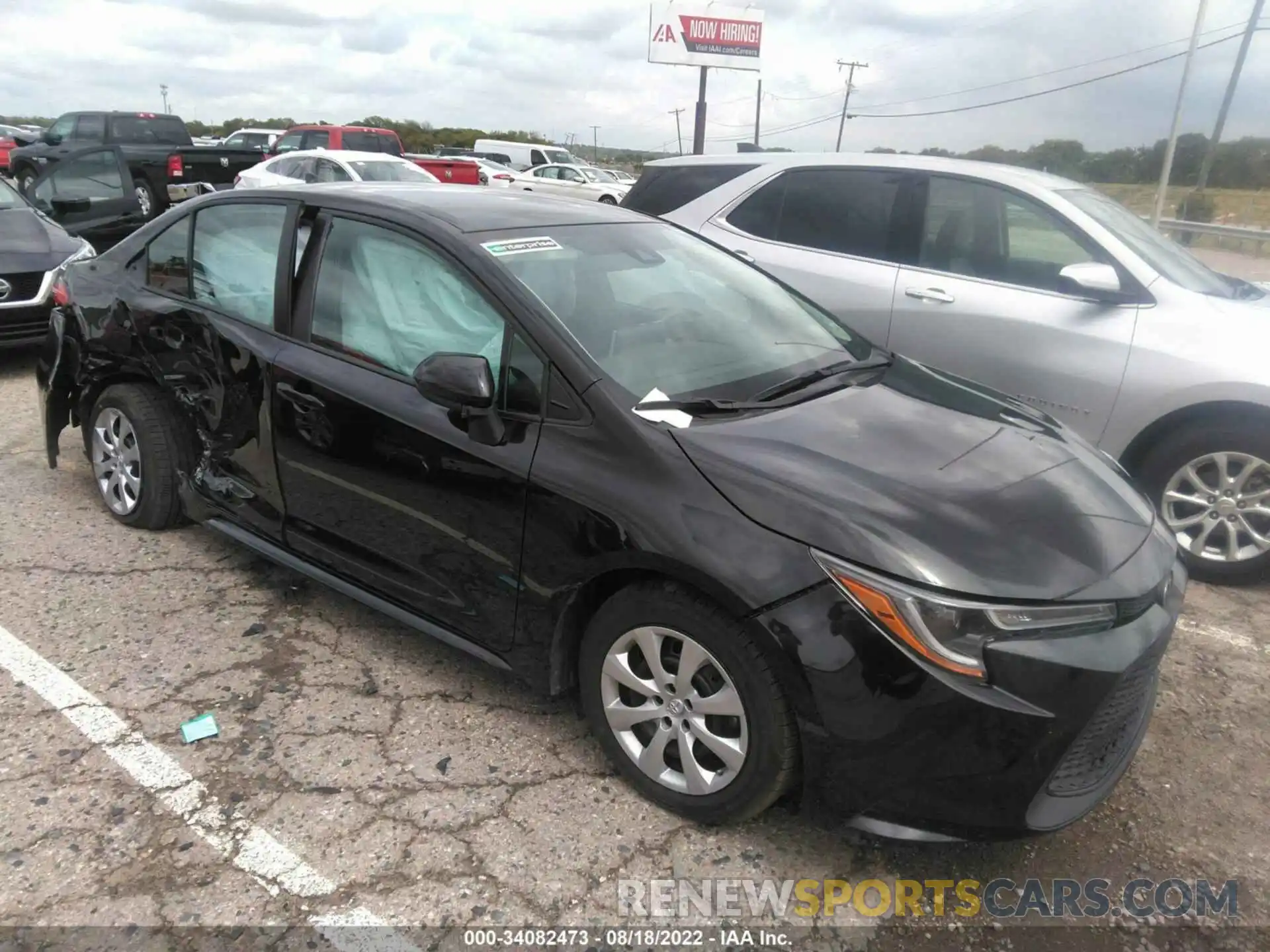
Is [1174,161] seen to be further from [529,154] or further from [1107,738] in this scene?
[1107,738]

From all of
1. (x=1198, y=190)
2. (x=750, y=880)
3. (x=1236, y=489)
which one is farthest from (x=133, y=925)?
(x=1198, y=190)

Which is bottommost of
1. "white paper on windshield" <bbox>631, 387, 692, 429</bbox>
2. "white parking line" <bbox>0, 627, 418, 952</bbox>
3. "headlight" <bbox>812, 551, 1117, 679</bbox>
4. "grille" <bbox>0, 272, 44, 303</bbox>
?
"white parking line" <bbox>0, 627, 418, 952</bbox>

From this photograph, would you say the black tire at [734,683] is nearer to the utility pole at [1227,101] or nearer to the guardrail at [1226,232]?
the guardrail at [1226,232]

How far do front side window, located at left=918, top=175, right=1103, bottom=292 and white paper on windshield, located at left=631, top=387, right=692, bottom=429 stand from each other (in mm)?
2656

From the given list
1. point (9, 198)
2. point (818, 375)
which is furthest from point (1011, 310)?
point (9, 198)

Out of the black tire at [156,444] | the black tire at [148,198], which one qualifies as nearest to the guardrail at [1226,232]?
the black tire at [156,444]

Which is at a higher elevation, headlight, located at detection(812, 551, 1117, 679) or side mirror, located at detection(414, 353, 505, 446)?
side mirror, located at detection(414, 353, 505, 446)

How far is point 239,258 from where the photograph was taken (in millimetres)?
3412

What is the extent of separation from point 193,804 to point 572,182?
885 inches

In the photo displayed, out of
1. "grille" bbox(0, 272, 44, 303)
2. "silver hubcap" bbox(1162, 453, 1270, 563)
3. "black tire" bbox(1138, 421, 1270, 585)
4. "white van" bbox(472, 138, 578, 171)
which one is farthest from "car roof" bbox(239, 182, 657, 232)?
"white van" bbox(472, 138, 578, 171)

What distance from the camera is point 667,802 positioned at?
243cm

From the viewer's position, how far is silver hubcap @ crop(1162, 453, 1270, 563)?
3.78 meters

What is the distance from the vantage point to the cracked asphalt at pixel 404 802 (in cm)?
216

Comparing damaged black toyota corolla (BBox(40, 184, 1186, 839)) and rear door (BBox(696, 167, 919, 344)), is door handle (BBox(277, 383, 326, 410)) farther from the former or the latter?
rear door (BBox(696, 167, 919, 344))
